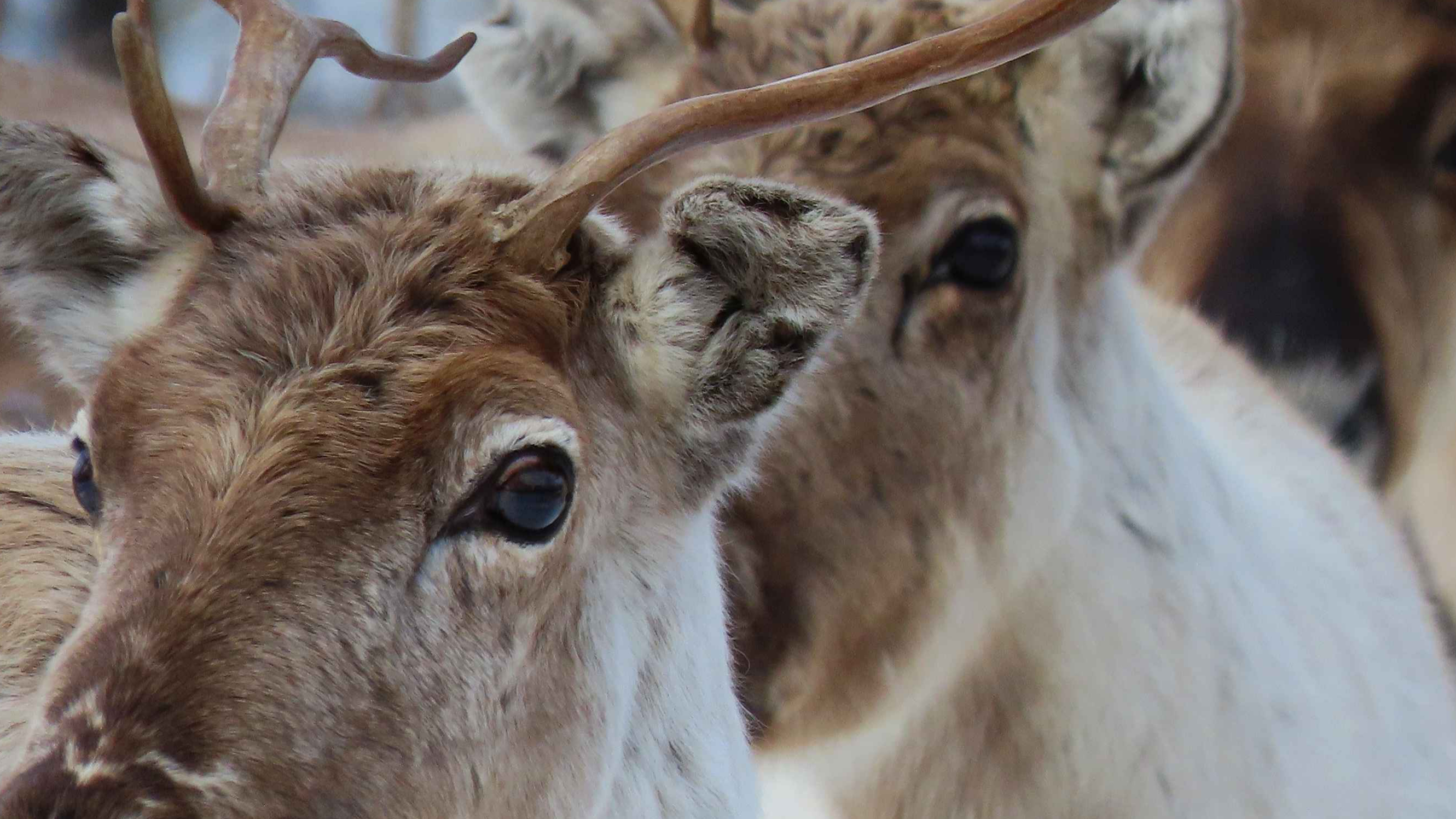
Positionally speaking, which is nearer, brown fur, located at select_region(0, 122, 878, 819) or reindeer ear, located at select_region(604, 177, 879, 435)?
brown fur, located at select_region(0, 122, 878, 819)

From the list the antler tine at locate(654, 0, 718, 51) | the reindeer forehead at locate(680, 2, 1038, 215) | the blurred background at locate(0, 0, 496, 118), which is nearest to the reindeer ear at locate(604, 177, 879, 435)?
the reindeer forehead at locate(680, 2, 1038, 215)

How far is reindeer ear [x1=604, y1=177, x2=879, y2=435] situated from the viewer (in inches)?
83.3

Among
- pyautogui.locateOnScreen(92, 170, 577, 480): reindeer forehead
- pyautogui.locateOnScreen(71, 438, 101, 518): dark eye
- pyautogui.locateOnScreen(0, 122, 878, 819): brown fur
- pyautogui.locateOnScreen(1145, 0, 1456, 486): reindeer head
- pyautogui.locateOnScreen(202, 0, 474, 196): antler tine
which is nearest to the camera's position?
pyautogui.locateOnScreen(0, 122, 878, 819): brown fur

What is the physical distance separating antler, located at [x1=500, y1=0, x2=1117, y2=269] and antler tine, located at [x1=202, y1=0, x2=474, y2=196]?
40 centimetres

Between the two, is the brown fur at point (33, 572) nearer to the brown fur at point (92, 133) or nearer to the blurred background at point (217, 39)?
the brown fur at point (92, 133)

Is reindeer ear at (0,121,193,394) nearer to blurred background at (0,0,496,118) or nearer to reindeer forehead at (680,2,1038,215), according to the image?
reindeer forehead at (680,2,1038,215)

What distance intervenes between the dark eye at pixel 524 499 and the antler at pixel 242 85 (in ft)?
1.83

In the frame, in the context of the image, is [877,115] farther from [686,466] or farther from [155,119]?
[155,119]

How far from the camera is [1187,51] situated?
3078 millimetres

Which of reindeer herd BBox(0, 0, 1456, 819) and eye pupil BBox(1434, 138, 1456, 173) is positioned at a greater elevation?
eye pupil BBox(1434, 138, 1456, 173)

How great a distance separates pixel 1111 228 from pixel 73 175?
192 centimetres

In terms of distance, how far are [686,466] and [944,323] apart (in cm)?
84

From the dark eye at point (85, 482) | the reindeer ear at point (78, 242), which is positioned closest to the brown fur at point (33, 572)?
the reindeer ear at point (78, 242)

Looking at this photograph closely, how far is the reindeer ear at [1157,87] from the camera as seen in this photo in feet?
10.1
